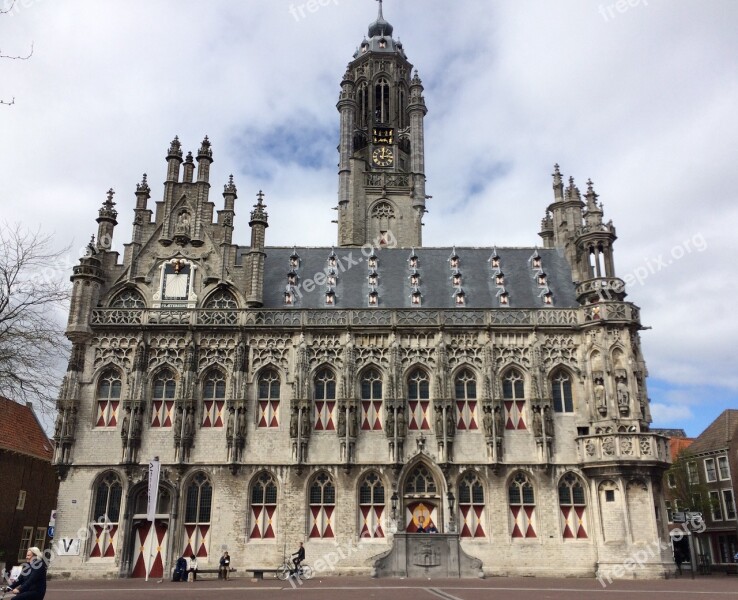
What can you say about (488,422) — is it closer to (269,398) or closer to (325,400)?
(325,400)

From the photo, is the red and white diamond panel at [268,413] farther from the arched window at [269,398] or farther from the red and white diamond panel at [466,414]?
the red and white diamond panel at [466,414]

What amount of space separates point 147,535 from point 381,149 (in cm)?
3889

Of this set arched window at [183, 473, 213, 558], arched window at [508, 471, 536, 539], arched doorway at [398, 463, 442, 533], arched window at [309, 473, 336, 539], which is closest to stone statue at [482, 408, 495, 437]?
arched window at [508, 471, 536, 539]

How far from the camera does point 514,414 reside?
105ft

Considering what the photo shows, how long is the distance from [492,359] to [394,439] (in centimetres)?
643

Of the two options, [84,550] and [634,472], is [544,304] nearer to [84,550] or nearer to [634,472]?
[634,472]

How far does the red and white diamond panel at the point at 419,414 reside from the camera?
103 ft

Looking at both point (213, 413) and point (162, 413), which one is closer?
point (162, 413)

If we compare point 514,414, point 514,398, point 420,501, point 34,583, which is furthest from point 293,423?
point 34,583

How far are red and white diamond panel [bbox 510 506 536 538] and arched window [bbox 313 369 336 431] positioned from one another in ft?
31.5

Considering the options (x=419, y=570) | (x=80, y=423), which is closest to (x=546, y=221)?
(x=419, y=570)

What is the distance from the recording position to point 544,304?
35.0m

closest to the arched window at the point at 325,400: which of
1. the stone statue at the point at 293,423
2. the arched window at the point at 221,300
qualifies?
the stone statue at the point at 293,423

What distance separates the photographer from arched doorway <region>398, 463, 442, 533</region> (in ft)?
99.3
